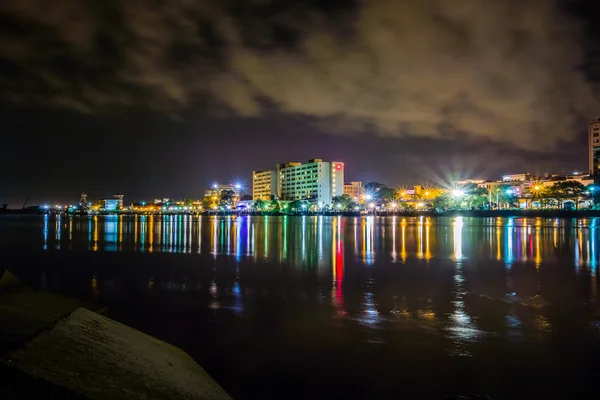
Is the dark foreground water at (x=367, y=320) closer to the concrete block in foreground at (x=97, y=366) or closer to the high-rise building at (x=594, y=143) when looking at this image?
the concrete block in foreground at (x=97, y=366)

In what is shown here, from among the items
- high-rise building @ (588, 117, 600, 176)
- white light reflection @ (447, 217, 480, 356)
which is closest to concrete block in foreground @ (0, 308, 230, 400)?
white light reflection @ (447, 217, 480, 356)

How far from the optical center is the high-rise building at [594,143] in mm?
177375

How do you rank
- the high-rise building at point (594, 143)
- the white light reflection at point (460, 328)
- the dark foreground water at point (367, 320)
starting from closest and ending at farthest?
the dark foreground water at point (367, 320)
the white light reflection at point (460, 328)
the high-rise building at point (594, 143)

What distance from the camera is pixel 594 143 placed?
179250 millimetres

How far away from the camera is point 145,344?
19.9 feet

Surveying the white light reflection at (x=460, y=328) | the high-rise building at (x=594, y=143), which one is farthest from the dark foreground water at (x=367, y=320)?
the high-rise building at (x=594, y=143)

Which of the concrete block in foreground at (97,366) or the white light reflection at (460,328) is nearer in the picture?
the concrete block in foreground at (97,366)

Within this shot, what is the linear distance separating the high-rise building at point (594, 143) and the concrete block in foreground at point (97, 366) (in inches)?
8031

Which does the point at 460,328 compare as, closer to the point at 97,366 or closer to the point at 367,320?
the point at 367,320

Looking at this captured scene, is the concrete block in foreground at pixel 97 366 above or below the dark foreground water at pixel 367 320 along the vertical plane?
above

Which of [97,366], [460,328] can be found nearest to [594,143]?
[460,328]

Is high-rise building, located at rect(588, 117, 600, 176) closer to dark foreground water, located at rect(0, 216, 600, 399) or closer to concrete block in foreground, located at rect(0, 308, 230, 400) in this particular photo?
dark foreground water, located at rect(0, 216, 600, 399)

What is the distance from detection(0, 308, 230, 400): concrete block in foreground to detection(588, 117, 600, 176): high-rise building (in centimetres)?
20399

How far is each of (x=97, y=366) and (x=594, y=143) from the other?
211 meters
